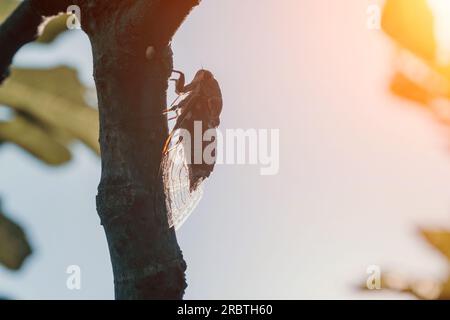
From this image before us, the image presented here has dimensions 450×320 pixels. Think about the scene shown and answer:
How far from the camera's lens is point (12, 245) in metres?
2.24

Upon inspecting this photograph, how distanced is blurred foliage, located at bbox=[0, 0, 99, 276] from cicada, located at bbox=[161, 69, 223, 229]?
0.34 meters

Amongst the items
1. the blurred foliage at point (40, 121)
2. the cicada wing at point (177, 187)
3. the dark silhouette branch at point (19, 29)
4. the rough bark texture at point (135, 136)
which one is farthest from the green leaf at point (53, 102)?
the rough bark texture at point (135, 136)

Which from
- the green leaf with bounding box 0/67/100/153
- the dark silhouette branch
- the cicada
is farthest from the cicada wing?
the dark silhouette branch

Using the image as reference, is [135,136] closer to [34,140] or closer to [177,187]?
Result: [177,187]

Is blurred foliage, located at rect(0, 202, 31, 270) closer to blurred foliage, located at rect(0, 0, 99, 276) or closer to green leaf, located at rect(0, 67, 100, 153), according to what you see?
blurred foliage, located at rect(0, 0, 99, 276)

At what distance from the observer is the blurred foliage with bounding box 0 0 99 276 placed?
2162 millimetres

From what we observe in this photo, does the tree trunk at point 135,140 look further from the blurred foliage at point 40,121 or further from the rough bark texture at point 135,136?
the blurred foliage at point 40,121

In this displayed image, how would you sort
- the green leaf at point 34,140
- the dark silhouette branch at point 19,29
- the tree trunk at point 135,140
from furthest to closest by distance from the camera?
1. the green leaf at point 34,140
2. the dark silhouette branch at point 19,29
3. the tree trunk at point 135,140

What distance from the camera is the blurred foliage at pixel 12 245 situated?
222cm

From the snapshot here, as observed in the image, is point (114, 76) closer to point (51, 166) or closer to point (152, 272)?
point (152, 272)

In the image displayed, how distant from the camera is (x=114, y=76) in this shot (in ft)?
5.14
